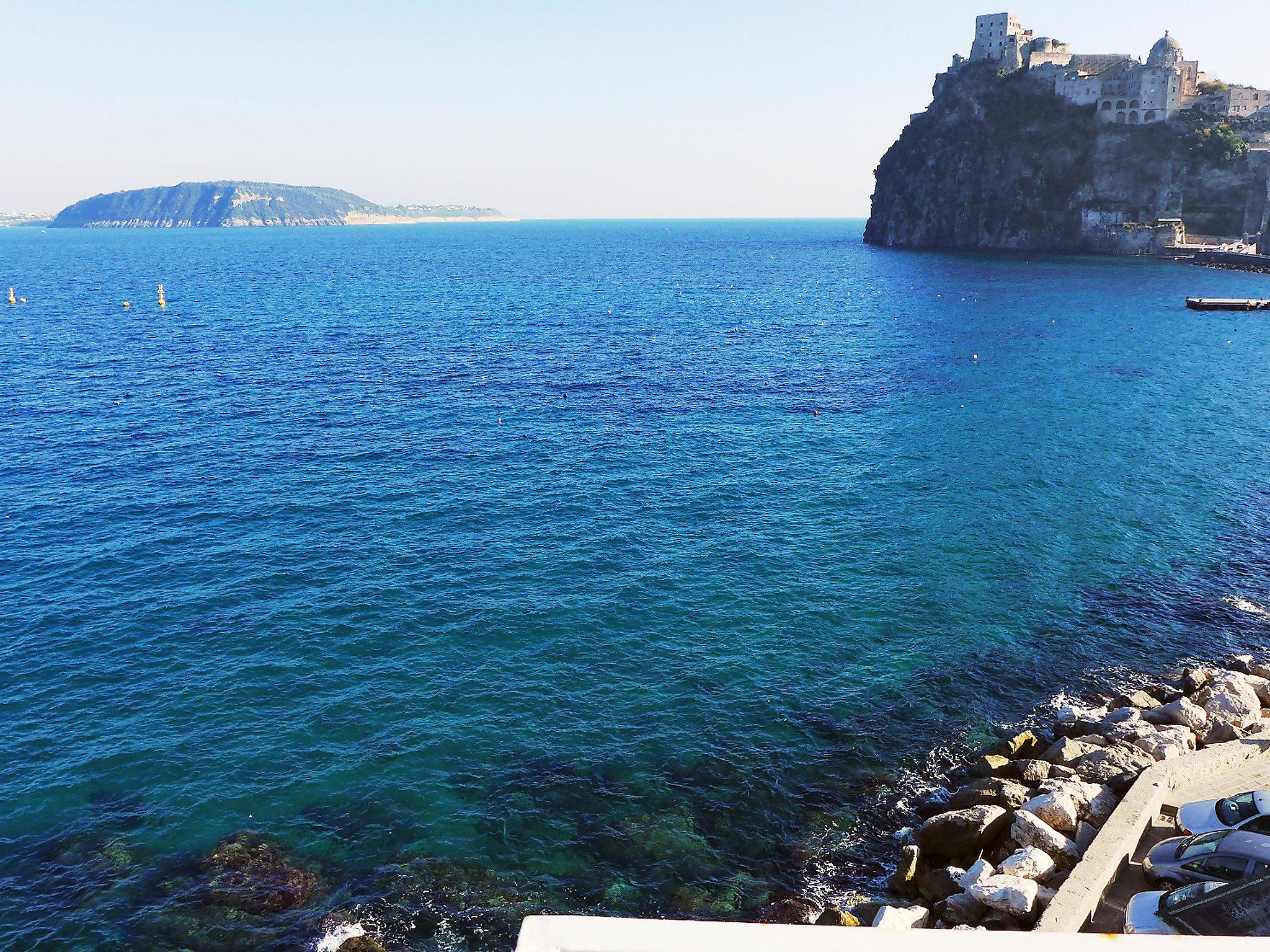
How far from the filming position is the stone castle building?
563ft

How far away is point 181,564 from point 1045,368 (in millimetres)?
79792

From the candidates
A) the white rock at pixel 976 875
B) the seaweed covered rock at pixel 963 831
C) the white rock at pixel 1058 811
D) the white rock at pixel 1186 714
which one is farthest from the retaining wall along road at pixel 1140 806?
the seaweed covered rock at pixel 963 831

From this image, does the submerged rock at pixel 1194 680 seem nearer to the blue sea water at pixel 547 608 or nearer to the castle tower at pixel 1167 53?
the blue sea water at pixel 547 608

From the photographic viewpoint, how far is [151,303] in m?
138

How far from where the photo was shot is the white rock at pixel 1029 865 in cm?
2186

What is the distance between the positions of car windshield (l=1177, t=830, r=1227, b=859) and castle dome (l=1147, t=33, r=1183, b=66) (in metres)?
206

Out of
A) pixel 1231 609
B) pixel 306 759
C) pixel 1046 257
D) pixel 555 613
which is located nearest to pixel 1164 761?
pixel 1231 609

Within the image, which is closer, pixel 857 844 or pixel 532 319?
pixel 857 844

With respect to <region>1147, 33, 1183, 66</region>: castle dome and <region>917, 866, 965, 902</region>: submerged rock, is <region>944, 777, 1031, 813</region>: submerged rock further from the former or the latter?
<region>1147, 33, 1183, 66</region>: castle dome

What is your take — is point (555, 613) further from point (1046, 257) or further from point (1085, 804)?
point (1046, 257)

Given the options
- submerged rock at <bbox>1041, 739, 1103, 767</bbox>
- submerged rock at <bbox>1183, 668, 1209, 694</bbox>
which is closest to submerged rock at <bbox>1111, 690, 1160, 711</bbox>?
submerged rock at <bbox>1183, 668, 1209, 694</bbox>

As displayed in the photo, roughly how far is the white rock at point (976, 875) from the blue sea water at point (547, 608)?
381 cm

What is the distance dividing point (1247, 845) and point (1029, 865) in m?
5.05

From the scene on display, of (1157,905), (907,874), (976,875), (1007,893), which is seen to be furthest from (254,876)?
(1157,905)
